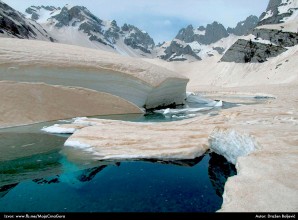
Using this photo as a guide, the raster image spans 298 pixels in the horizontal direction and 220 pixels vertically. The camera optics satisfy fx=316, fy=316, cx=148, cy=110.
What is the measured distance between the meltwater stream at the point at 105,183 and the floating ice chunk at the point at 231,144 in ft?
0.94

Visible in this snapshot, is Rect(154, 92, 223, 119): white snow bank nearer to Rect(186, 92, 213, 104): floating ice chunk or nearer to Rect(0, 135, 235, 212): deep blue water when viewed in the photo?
Rect(186, 92, 213, 104): floating ice chunk

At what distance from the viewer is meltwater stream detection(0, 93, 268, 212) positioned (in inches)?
250

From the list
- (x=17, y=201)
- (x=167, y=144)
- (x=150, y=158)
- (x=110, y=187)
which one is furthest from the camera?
(x=167, y=144)

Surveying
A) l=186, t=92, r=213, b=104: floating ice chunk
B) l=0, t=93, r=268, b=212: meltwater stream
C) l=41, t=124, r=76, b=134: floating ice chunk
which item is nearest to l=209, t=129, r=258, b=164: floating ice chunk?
l=0, t=93, r=268, b=212: meltwater stream

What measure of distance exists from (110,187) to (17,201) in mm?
1990

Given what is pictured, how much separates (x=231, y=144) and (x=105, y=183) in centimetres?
366

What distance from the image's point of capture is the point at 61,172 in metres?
8.38

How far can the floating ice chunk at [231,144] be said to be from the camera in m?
8.20

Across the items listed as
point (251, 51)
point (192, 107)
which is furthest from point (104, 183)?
point (251, 51)

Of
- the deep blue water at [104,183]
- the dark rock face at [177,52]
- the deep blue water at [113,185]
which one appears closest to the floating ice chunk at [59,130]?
the deep blue water at [104,183]

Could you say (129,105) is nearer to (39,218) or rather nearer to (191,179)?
(191,179)

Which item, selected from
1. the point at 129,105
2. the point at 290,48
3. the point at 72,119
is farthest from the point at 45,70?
the point at 290,48

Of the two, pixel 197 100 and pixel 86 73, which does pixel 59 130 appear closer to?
pixel 86 73

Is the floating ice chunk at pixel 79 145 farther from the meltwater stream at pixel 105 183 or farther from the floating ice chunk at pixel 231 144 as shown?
the floating ice chunk at pixel 231 144
